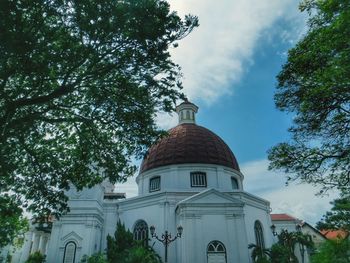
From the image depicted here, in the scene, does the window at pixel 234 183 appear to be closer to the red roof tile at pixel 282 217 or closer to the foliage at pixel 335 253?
the red roof tile at pixel 282 217

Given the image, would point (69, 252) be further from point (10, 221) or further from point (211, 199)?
point (211, 199)

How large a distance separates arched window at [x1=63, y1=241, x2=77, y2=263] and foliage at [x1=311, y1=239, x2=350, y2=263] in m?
20.7

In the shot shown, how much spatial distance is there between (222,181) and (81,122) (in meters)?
20.1

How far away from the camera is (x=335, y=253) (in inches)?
382

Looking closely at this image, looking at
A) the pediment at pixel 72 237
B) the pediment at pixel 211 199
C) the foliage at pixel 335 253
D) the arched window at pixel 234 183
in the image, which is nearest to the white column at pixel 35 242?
the pediment at pixel 72 237

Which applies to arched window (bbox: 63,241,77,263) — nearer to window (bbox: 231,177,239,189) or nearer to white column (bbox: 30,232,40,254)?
white column (bbox: 30,232,40,254)

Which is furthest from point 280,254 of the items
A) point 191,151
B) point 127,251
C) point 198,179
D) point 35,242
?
point 35,242

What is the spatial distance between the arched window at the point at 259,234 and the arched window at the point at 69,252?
16465 mm

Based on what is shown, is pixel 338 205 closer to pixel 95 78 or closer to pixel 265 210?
pixel 265 210

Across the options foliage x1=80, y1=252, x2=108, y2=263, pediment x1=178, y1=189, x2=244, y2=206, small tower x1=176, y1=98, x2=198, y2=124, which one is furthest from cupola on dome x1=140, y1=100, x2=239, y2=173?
foliage x1=80, y1=252, x2=108, y2=263

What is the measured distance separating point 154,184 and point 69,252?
10027 mm

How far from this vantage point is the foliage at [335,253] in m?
9.53

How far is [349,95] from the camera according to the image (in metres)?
8.46

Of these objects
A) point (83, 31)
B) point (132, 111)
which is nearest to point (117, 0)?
point (83, 31)
